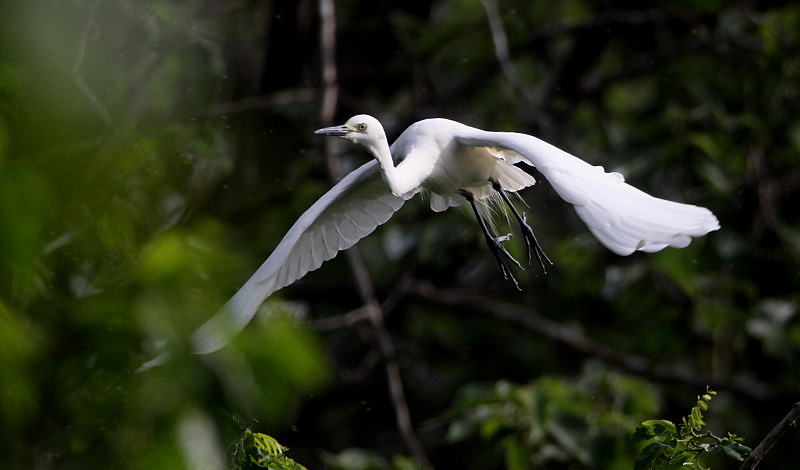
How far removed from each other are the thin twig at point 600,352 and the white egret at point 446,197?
199 centimetres

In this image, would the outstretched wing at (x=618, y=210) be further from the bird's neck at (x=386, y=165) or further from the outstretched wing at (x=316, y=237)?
the outstretched wing at (x=316, y=237)

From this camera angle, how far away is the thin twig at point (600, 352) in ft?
14.6

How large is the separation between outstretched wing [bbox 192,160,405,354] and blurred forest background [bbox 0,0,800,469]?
71 millimetres

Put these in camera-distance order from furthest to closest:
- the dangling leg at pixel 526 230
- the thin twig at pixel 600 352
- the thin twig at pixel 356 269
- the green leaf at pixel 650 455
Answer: the thin twig at pixel 600 352 < the thin twig at pixel 356 269 < the dangling leg at pixel 526 230 < the green leaf at pixel 650 455

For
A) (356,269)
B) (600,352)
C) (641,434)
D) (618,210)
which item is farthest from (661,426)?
(600,352)

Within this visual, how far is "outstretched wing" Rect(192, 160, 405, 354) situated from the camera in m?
2.14

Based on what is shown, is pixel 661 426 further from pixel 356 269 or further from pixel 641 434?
pixel 356 269

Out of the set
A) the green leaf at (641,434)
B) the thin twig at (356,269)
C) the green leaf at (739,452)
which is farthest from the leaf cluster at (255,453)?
the thin twig at (356,269)

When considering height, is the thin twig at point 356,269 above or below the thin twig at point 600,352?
above

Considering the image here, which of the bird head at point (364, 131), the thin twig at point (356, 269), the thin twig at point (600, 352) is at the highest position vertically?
the bird head at point (364, 131)

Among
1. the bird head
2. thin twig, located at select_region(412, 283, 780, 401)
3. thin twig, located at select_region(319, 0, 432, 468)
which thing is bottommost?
thin twig, located at select_region(412, 283, 780, 401)

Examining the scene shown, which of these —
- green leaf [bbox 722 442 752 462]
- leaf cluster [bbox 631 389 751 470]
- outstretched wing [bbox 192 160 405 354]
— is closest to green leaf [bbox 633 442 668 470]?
leaf cluster [bbox 631 389 751 470]

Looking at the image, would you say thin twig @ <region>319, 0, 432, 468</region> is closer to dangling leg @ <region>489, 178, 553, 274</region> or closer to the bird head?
dangling leg @ <region>489, 178, 553, 274</region>

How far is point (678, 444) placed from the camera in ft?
5.24
